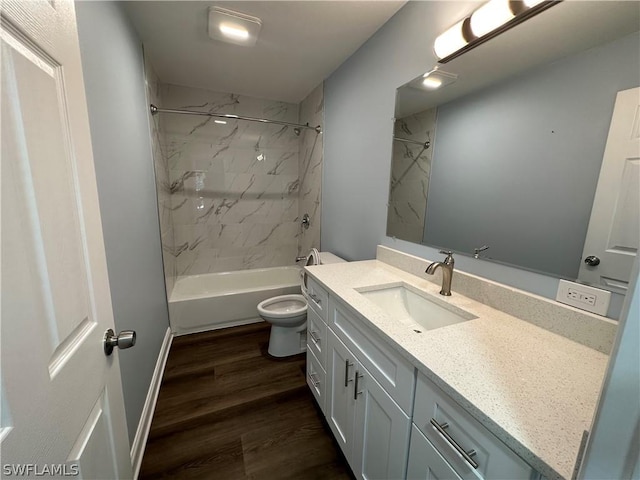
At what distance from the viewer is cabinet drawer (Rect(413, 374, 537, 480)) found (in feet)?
1.78

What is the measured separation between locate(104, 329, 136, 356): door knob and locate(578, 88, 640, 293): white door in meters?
1.44

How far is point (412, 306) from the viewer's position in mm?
1352

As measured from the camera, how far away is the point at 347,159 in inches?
83.4

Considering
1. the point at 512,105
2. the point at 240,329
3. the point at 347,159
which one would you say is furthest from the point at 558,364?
the point at 240,329

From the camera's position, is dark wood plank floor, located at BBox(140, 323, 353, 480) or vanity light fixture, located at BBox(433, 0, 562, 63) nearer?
vanity light fixture, located at BBox(433, 0, 562, 63)

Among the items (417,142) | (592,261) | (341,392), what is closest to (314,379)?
(341,392)

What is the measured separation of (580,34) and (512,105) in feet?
0.82

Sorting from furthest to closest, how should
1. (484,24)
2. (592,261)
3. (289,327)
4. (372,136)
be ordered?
(289,327), (372,136), (484,24), (592,261)

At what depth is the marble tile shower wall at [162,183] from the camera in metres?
2.18

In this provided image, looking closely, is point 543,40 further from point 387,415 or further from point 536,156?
point 387,415

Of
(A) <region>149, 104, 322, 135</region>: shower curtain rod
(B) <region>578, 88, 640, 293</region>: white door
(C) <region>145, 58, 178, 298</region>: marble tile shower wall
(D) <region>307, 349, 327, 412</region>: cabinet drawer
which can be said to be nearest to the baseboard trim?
(C) <region>145, 58, 178, 298</region>: marble tile shower wall

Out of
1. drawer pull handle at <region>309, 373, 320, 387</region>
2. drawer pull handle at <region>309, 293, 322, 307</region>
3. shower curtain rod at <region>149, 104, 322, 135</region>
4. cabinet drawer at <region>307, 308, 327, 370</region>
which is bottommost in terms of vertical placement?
drawer pull handle at <region>309, 373, 320, 387</region>

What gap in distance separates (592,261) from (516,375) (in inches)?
20.0

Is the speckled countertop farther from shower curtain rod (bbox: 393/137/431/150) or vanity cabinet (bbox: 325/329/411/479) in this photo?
shower curtain rod (bbox: 393/137/431/150)
